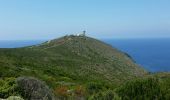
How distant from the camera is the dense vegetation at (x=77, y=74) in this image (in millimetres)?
22061

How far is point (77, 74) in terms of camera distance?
249ft

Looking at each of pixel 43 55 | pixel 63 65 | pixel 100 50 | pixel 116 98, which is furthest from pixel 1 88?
pixel 100 50

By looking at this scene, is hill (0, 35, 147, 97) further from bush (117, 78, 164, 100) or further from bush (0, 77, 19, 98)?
bush (0, 77, 19, 98)

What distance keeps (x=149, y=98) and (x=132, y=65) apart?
9213cm

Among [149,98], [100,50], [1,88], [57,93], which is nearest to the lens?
[1,88]

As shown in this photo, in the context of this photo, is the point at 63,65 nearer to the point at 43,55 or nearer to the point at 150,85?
the point at 43,55

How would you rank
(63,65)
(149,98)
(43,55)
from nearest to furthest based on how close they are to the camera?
1. (149,98)
2. (63,65)
3. (43,55)

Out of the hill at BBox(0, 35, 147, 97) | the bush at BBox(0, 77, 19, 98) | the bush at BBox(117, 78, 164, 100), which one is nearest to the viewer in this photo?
the bush at BBox(0, 77, 19, 98)

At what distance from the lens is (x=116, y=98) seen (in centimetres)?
2162

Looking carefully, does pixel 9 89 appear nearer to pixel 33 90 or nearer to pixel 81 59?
pixel 33 90

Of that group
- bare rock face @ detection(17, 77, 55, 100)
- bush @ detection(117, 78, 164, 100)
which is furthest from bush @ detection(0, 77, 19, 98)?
bush @ detection(117, 78, 164, 100)

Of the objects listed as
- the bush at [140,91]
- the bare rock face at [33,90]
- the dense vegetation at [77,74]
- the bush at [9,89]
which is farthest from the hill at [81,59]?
the bare rock face at [33,90]

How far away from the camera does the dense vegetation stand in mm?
22061

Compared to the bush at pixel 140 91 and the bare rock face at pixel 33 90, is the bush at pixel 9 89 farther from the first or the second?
the bush at pixel 140 91
